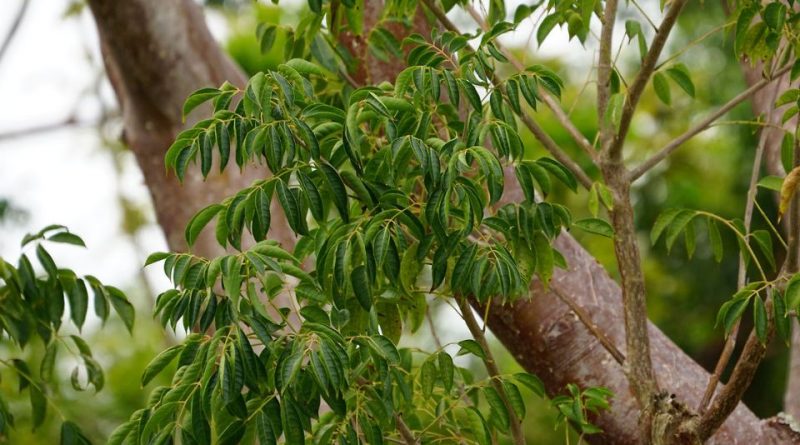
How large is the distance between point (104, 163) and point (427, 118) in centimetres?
495

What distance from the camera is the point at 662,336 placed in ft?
6.93

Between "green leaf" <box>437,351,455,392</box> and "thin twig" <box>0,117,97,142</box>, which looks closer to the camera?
"green leaf" <box>437,351,455,392</box>

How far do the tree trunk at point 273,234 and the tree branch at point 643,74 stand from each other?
0.46 meters

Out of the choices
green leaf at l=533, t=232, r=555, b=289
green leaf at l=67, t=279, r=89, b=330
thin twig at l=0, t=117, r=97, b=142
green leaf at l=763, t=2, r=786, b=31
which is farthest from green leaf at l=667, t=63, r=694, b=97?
thin twig at l=0, t=117, r=97, b=142

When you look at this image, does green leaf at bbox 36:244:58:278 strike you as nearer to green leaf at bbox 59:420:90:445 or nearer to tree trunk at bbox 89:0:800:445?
green leaf at bbox 59:420:90:445

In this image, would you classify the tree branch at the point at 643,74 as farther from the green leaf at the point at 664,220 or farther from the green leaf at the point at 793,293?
the green leaf at the point at 793,293

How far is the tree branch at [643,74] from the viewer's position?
5.13 feet

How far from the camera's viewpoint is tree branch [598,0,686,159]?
1562mm

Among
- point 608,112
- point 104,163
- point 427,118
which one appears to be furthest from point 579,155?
point 104,163

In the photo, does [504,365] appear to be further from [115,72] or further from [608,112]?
[608,112]

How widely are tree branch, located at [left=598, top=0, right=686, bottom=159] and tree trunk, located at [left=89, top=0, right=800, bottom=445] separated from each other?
465 millimetres

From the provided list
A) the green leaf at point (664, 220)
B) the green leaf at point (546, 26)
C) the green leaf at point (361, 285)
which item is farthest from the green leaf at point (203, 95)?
the green leaf at point (664, 220)

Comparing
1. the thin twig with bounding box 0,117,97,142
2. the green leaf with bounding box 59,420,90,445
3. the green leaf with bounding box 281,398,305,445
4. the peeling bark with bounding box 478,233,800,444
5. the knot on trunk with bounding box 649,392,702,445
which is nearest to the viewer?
the green leaf with bounding box 281,398,305,445

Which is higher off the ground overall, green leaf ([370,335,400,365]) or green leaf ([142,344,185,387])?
green leaf ([142,344,185,387])
